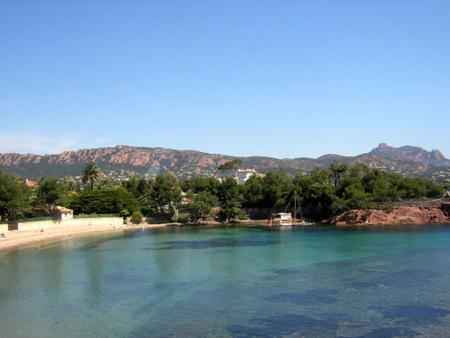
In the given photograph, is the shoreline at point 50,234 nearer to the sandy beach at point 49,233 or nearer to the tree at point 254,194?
the sandy beach at point 49,233

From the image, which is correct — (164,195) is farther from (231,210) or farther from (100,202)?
(231,210)

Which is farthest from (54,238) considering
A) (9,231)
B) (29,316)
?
(29,316)

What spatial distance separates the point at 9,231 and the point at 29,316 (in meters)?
46.4

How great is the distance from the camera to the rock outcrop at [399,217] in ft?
282

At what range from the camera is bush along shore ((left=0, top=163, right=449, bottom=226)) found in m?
87.5

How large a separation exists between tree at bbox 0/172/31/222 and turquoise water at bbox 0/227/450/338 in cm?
1668

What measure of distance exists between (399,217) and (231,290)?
6166cm

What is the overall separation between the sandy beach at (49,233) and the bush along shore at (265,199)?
5.38 meters

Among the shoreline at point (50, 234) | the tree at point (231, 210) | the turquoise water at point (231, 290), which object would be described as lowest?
the turquoise water at point (231, 290)

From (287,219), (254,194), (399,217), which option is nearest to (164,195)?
→ (254,194)

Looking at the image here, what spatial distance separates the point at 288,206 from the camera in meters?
100

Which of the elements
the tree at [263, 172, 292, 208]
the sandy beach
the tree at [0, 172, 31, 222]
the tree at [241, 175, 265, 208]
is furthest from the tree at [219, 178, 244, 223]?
the tree at [0, 172, 31, 222]

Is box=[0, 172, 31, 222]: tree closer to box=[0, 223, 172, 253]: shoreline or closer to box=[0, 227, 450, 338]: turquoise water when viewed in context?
box=[0, 223, 172, 253]: shoreline

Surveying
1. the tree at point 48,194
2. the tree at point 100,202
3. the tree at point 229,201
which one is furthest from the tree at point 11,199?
the tree at point 229,201
